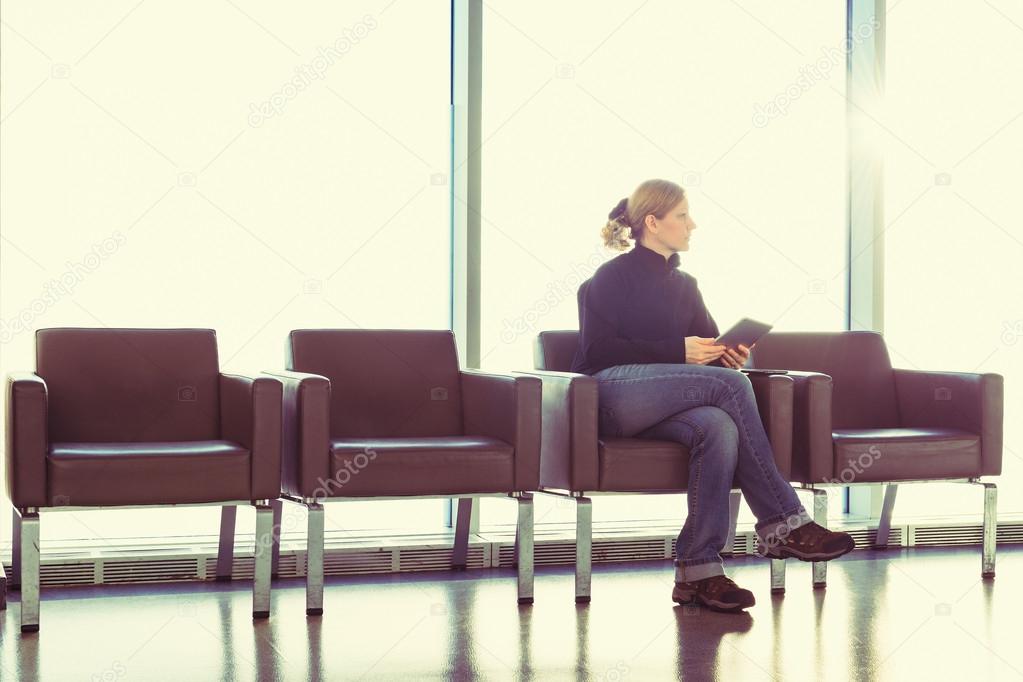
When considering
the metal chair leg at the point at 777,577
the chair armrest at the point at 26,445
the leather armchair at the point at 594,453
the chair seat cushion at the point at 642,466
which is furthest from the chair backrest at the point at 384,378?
the metal chair leg at the point at 777,577

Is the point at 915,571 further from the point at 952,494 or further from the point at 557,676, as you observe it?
the point at 557,676

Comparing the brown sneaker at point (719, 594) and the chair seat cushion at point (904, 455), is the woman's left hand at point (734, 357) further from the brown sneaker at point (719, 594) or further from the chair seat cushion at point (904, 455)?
the brown sneaker at point (719, 594)

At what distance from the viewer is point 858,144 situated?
182 inches

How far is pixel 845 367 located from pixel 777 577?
98cm

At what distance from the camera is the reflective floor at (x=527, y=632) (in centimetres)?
261

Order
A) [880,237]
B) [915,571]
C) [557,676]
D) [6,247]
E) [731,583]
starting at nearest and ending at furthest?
[557,676] < [731,583] < [6,247] < [915,571] < [880,237]

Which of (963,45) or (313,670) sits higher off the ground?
(963,45)

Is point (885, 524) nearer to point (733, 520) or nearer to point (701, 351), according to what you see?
point (733, 520)

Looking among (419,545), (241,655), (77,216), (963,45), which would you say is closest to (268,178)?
(77,216)

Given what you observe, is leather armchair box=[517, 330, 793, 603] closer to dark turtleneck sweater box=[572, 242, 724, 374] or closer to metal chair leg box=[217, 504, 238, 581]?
dark turtleneck sweater box=[572, 242, 724, 374]

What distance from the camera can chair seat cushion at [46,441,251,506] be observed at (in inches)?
114

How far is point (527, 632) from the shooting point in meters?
3.00

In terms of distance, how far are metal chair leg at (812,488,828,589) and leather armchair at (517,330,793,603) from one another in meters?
0.17

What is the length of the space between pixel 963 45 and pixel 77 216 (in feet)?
11.3
